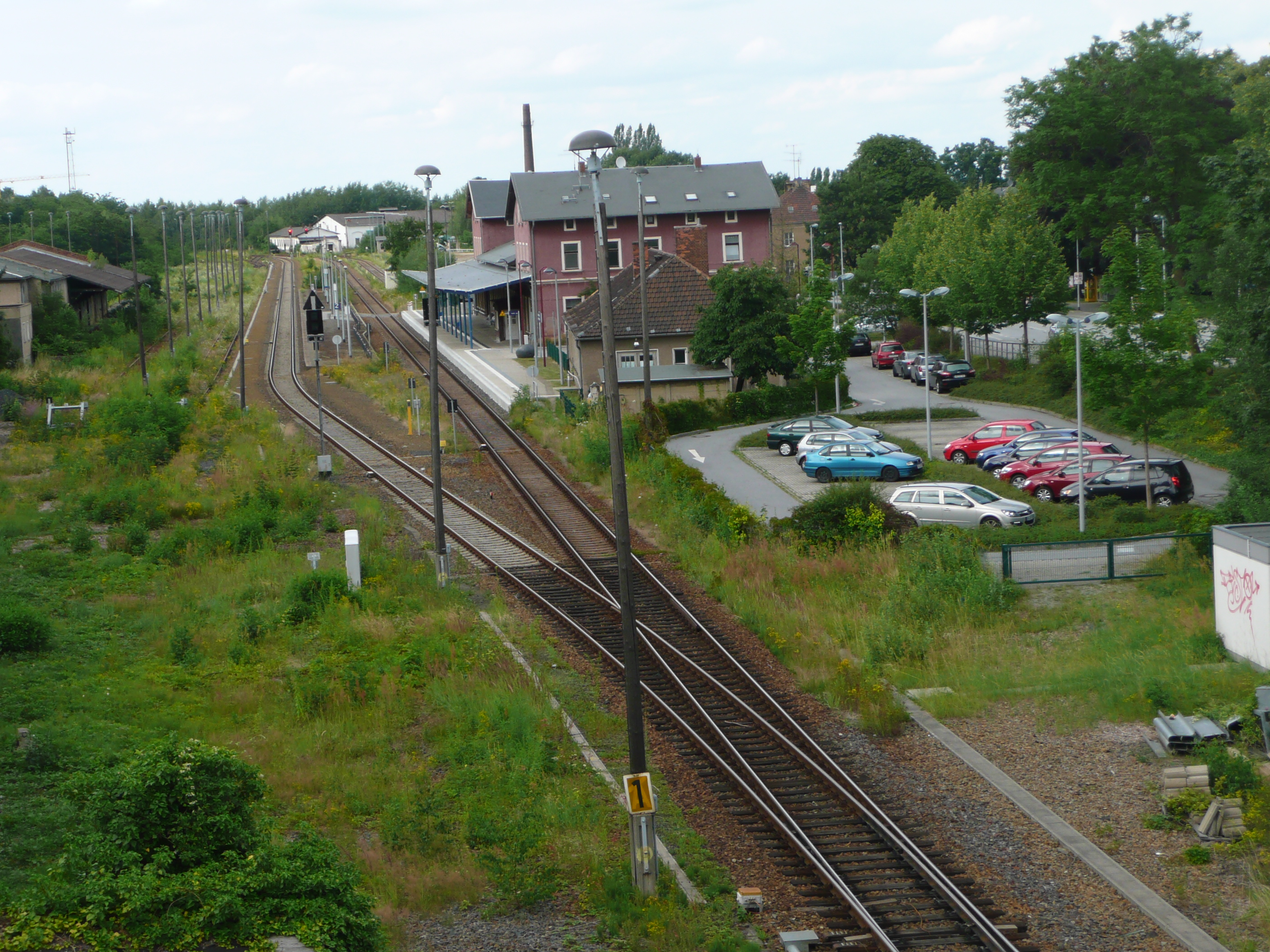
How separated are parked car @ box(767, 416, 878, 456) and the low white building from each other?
65.8 feet

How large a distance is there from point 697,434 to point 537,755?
29999mm

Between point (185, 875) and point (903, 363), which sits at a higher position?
point (903, 363)

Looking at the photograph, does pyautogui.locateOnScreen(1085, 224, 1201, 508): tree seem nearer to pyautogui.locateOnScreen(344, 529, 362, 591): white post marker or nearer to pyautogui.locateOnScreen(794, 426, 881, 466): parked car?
pyautogui.locateOnScreen(794, 426, 881, 466): parked car

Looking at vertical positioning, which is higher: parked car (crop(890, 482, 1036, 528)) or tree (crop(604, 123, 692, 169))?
tree (crop(604, 123, 692, 169))

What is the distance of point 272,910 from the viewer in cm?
883

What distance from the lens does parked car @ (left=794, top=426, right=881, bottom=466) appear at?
1412 inches

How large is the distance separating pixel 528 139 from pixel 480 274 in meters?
20.3

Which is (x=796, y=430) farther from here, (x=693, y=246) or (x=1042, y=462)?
(x=693, y=246)

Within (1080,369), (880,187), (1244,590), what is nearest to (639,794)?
(1244,590)

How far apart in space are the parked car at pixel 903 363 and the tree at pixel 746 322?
1101cm

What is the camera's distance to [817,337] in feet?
143

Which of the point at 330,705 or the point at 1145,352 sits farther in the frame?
the point at 1145,352

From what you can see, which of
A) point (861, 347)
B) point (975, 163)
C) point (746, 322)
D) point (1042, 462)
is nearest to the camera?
point (1042, 462)

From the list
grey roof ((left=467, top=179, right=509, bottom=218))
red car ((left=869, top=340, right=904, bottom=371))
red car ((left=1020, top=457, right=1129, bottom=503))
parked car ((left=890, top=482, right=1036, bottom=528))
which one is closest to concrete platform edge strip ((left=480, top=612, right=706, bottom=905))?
parked car ((left=890, top=482, right=1036, bottom=528))
